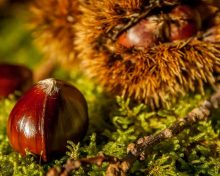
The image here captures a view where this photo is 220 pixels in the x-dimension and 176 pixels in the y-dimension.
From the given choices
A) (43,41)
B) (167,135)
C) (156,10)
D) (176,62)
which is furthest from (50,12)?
(167,135)

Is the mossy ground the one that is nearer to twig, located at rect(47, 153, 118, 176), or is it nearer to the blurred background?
twig, located at rect(47, 153, 118, 176)

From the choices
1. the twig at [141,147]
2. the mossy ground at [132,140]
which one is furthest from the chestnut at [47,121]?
the twig at [141,147]

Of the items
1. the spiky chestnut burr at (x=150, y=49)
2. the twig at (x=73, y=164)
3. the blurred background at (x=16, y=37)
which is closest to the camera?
the twig at (x=73, y=164)

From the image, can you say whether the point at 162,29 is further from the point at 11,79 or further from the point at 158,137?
the point at 11,79

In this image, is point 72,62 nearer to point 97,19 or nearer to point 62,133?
point 97,19

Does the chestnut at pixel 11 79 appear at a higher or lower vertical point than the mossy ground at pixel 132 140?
higher

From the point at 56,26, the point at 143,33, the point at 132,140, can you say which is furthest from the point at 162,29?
the point at 56,26

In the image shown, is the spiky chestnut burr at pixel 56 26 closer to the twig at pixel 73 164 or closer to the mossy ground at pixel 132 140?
the mossy ground at pixel 132 140
